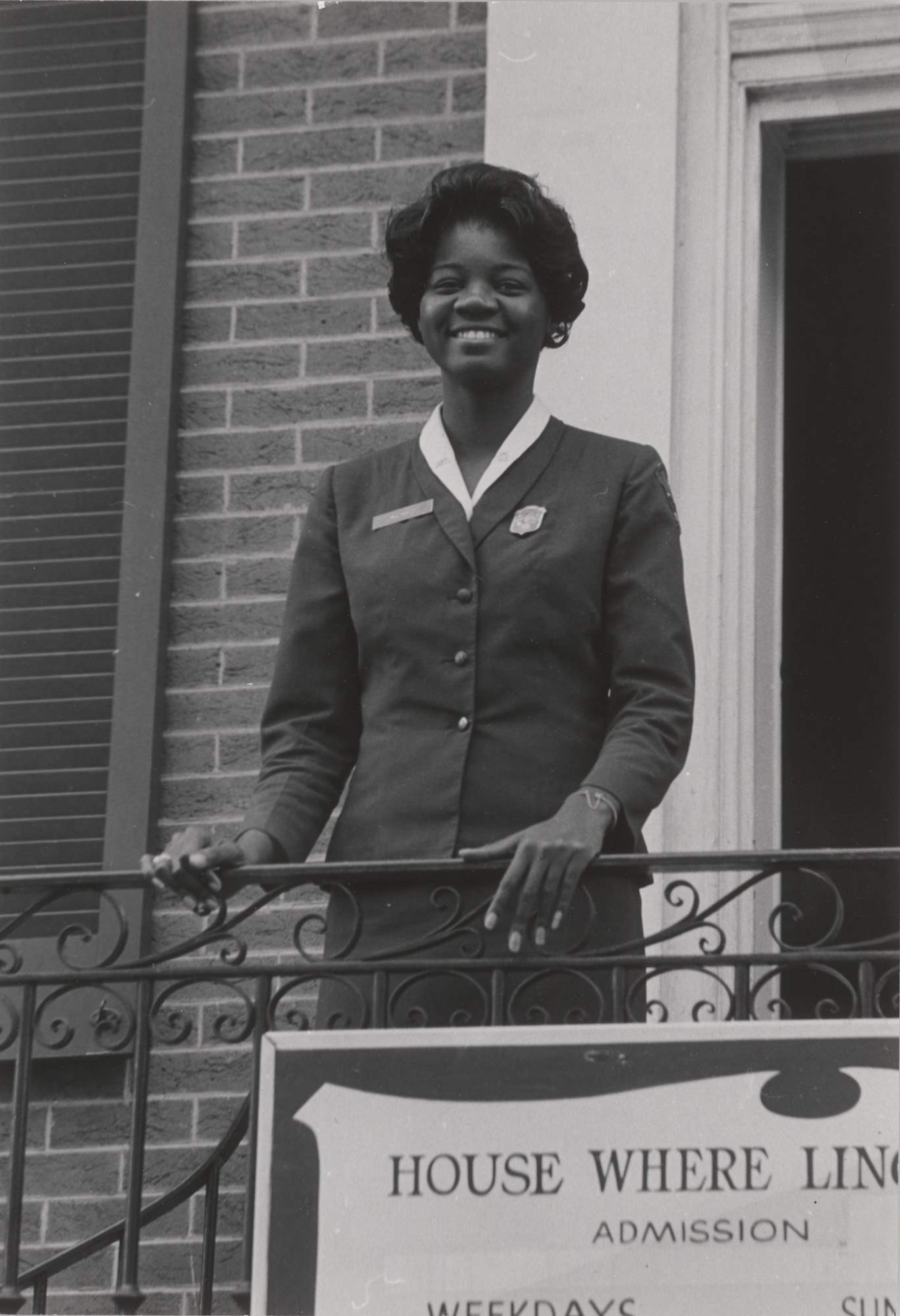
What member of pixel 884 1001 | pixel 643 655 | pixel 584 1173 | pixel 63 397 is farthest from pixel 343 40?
pixel 584 1173

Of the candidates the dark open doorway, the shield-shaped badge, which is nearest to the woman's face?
the shield-shaped badge

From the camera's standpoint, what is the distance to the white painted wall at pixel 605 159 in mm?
6328

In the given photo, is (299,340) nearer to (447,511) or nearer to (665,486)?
(447,511)

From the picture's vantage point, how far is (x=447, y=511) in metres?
5.13

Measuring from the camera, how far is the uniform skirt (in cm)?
486

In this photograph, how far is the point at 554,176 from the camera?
6484mm

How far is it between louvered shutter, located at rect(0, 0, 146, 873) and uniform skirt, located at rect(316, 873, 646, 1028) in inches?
63.8

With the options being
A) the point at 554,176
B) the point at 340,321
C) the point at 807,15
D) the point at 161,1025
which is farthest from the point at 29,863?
the point at 807,15

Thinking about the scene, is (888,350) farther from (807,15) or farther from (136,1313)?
(136,1313)

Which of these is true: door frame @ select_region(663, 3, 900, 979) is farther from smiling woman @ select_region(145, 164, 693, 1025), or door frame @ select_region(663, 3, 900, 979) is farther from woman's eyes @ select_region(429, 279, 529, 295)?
woman's eyes @ select_region(429, 279, 529, 295)

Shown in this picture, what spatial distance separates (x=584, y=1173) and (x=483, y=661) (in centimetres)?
89

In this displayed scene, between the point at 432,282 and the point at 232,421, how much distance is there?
1.55 m

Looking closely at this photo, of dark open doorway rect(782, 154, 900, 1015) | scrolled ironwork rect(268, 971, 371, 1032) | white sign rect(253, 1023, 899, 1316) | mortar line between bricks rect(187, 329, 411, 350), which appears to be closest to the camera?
white sign rect(253, 1023, 899, 1316)

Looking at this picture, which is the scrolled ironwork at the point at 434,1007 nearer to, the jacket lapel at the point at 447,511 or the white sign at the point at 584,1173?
the white sign at the point at 584,1173
